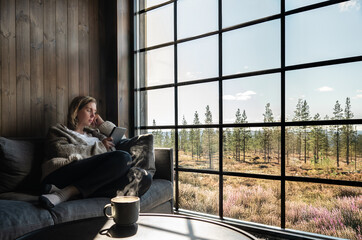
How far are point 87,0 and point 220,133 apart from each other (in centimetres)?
182

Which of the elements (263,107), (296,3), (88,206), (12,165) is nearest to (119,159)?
(88,206)

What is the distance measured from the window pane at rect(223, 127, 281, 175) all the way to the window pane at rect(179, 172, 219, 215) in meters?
0.20

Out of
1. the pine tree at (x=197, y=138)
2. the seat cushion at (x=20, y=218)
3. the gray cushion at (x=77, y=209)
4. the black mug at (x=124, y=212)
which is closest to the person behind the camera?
the black mug at (x=124, y=212)

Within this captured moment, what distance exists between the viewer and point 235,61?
1.98m

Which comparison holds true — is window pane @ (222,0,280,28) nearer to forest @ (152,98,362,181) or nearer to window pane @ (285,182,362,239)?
forest @ (152,98,362,181)

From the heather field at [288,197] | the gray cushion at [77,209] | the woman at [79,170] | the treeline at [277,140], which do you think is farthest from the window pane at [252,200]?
the gray cushion at [77,209]

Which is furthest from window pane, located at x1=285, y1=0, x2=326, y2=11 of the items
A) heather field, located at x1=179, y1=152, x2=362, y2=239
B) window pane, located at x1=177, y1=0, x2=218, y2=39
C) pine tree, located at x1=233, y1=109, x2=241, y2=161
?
heather field, located at x1=179, y1=152, x2=362, y2=239

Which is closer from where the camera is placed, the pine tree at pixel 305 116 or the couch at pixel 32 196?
the couch at pixel 32 196

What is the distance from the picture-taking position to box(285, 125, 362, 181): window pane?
154 centimetres

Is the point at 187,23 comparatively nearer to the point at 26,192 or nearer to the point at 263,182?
the point at 263,182

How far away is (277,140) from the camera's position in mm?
1790

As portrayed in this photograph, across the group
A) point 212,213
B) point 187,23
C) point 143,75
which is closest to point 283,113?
point 212,213

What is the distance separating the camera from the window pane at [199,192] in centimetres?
206

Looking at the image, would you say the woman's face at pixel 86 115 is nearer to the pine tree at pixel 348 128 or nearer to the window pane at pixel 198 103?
the window pane at pixel 198 103
